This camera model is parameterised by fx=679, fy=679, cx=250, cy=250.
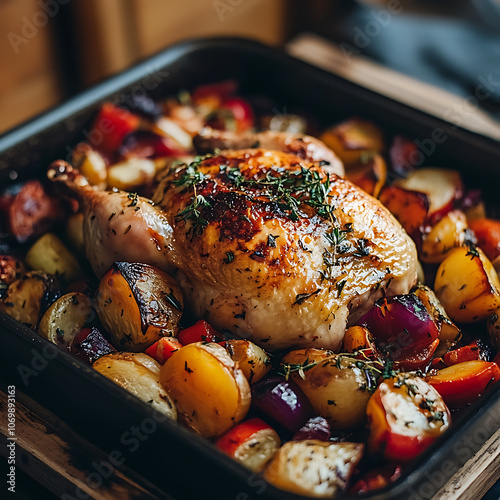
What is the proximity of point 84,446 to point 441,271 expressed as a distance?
1.19m

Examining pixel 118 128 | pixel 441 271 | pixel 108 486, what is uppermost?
pixel 118 128

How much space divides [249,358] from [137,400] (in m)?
0.34

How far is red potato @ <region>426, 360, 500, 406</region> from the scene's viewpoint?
1.78 meters

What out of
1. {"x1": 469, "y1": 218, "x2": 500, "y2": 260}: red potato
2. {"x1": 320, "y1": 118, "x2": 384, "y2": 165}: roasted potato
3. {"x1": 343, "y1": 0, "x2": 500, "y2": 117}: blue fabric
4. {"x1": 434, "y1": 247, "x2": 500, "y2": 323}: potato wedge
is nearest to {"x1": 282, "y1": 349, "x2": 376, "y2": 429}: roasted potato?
{"x1": 434, "y1": 247, "x2": 500, "y2": 323}: potato wedge

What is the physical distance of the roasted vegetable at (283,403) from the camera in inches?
68.7

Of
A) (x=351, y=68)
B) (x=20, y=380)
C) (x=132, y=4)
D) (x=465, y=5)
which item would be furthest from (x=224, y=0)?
(x=20, y=380)

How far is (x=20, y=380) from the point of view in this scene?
1926 mm

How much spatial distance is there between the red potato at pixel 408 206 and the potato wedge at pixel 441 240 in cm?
6

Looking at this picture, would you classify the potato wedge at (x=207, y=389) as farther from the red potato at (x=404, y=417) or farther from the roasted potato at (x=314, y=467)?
the red potato at (x=404, y=417)

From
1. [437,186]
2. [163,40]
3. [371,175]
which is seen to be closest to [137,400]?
[371,175]

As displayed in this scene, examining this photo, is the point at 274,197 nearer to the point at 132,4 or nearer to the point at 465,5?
the point at 132,4

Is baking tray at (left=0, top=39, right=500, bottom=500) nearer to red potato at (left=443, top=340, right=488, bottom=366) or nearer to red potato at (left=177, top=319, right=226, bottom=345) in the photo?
red potato at (left=443, top=340, right=488, bottom=366)

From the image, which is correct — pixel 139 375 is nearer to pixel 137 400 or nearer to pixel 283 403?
pixel 137 400

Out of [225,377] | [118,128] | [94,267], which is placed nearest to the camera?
[225,377]
